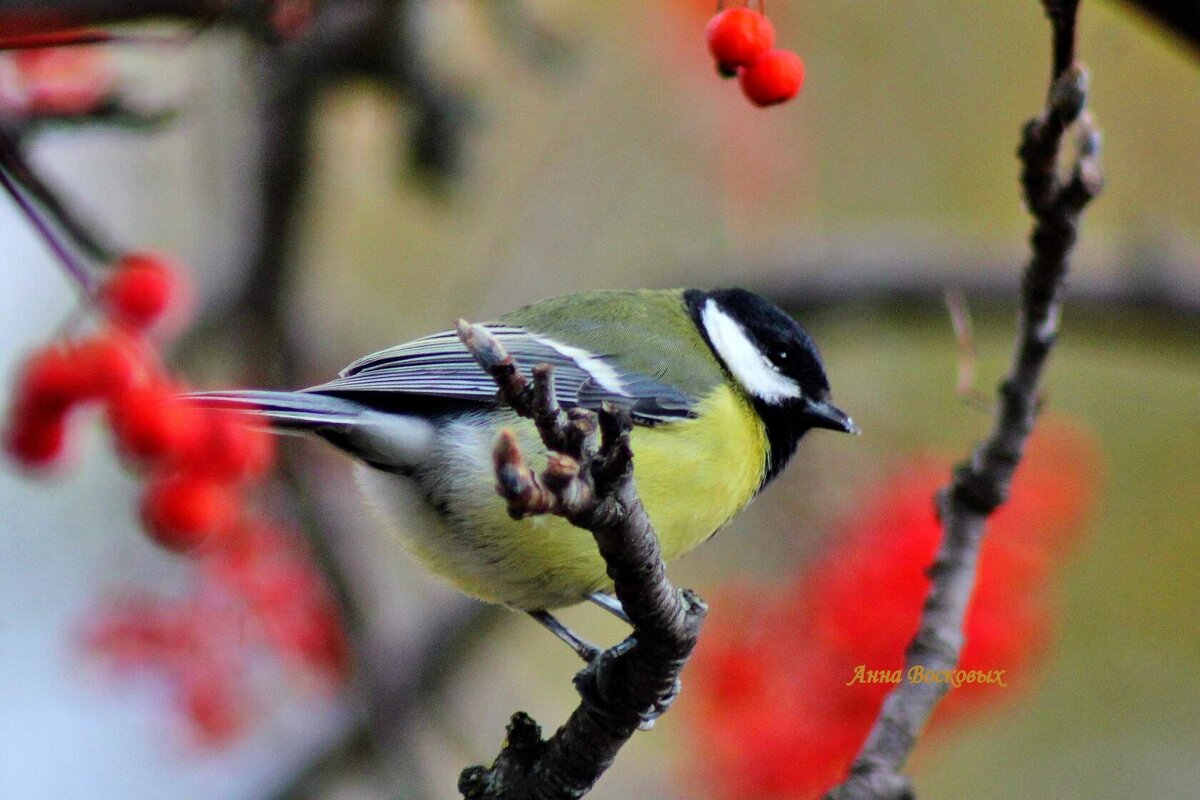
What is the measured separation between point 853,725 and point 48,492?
11.9ft

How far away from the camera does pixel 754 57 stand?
150 cm

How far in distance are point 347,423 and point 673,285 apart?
68.7 inches

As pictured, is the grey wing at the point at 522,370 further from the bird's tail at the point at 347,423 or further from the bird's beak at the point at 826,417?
the bird's beak at the point at 826,417

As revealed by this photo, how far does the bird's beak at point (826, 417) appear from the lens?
2.29 meters

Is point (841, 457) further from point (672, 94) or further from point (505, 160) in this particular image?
point (505, 160)

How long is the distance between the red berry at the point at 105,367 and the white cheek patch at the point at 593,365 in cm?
84

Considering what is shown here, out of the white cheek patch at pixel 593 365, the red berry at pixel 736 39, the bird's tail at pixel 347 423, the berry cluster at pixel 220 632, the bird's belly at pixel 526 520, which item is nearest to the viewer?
the red berry at pixel 736 39

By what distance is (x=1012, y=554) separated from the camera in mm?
2645

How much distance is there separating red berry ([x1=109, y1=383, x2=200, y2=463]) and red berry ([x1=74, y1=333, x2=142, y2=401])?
0.06 feet

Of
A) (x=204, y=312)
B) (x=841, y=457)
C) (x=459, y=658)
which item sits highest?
(x=841, y=457)

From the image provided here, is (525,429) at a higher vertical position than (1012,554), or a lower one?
lower

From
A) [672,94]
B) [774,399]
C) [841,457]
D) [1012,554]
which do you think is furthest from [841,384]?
[774,399]

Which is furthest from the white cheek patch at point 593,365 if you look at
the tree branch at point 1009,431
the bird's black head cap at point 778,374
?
the tree branch at point 1009,431

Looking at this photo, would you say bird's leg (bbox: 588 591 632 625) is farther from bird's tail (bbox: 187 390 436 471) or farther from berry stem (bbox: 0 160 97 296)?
berry stem (bbox: 0 160 97 296)
